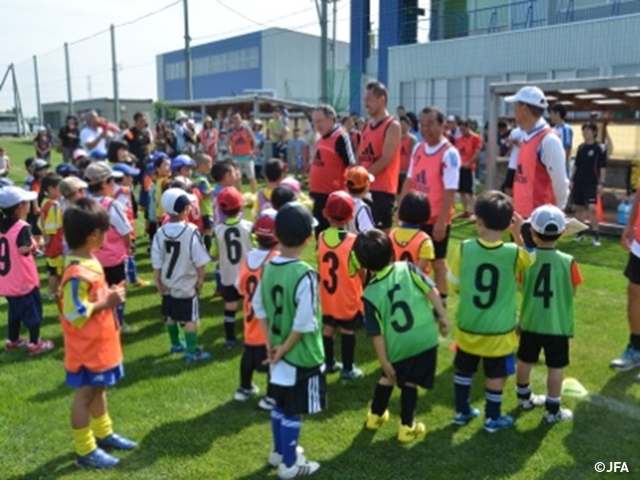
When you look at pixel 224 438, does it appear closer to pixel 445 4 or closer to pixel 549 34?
pixel 549 34

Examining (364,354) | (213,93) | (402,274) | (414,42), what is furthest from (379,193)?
(213,93)

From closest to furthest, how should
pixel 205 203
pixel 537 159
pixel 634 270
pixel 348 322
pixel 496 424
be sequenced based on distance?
pixel 496 424, pixel 348 322, pixel 537 159, pixel 634 270, pixel 205 203

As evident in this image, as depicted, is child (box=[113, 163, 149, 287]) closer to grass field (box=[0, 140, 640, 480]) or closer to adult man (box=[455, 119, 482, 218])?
grass field (box=[0, 140, 640, 480])

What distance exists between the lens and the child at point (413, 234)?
4.83 metres

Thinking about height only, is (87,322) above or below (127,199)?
below

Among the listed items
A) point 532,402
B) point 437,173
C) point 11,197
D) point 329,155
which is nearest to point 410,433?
point 532,402

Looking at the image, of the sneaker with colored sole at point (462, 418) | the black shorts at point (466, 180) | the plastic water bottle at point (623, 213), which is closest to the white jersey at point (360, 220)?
the sneaker with colored sole at point (462, 418)

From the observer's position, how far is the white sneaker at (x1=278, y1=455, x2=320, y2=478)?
12.6 ft

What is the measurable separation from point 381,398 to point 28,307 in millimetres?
3594

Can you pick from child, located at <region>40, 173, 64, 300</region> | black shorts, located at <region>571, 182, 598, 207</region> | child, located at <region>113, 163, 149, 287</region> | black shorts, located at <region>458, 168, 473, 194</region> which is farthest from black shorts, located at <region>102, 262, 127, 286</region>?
black shorts, located at <region>458, 168, 473, 194</region>

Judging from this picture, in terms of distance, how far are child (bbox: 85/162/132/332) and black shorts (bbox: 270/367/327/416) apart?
278 centimetres

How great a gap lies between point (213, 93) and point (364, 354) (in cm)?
6459

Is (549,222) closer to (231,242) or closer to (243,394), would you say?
(243,394)

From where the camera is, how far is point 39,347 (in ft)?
20.2
